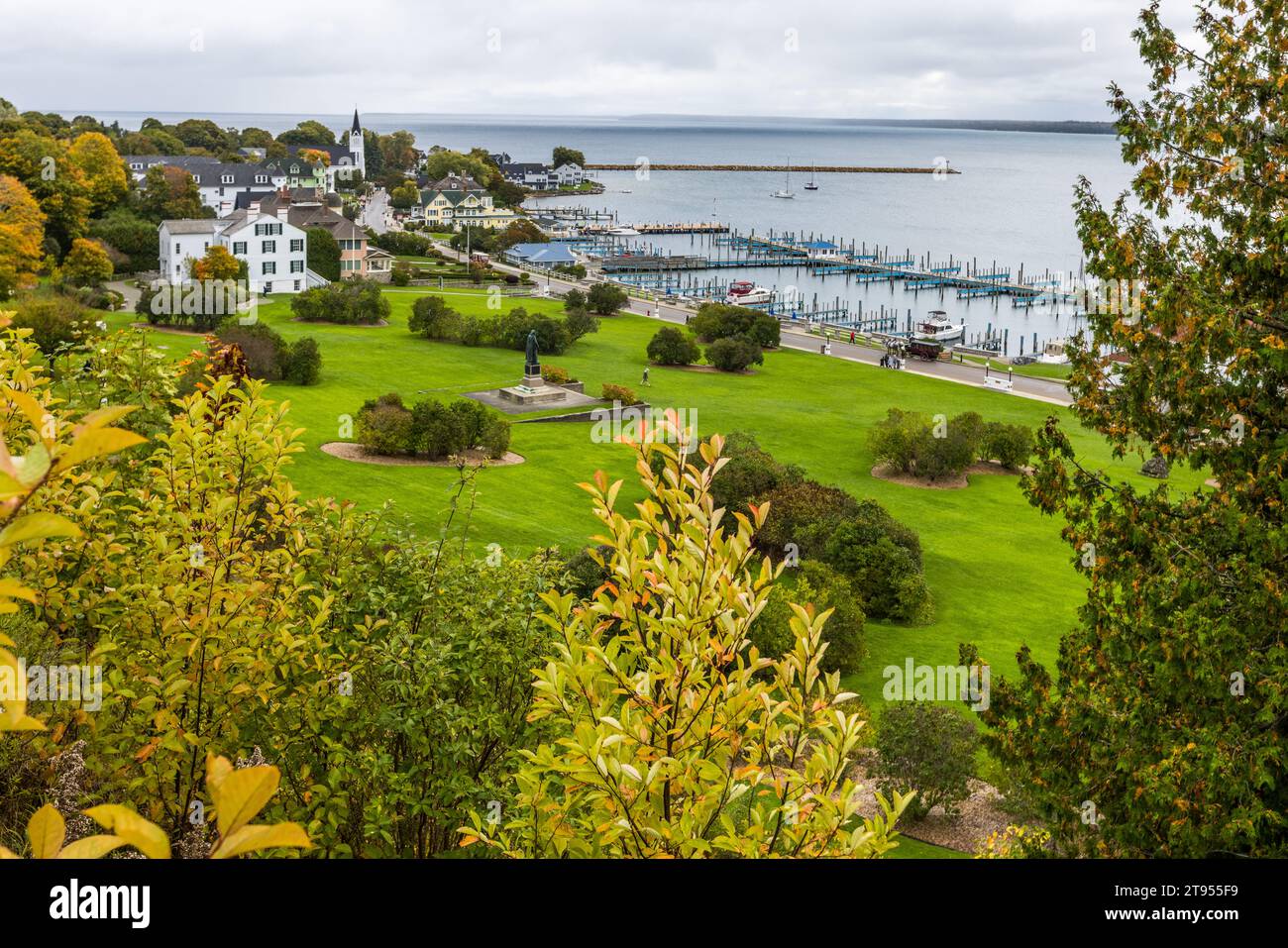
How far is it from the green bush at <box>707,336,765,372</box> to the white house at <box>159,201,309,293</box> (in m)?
33.9

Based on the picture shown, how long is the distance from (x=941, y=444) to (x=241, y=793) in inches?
1751

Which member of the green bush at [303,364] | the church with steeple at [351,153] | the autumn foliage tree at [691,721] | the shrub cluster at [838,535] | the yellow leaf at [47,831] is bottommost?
the shrub cluster at [838,535]

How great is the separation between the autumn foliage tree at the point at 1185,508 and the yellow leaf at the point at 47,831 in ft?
31.4

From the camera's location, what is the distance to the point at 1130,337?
12047 mm

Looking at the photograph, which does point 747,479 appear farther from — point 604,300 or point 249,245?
point 249,245

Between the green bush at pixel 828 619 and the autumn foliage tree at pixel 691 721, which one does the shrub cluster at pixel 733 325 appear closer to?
the green bush at pixel 828 619

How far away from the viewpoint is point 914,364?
241 ft

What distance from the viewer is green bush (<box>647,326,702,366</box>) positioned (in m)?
65.0

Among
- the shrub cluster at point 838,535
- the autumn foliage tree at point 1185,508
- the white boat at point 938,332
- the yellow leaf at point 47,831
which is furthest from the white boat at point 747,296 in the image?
the yellow leaf at point 47,831

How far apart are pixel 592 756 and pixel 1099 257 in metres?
11.2

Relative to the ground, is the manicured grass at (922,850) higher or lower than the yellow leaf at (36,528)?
lower

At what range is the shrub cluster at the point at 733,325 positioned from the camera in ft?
234

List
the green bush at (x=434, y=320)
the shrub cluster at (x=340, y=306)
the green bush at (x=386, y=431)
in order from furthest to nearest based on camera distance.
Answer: the shrub cluster at (x=340, y=306), the green bush at (x=434, y=320), the green bush at (x=386, y=431)
